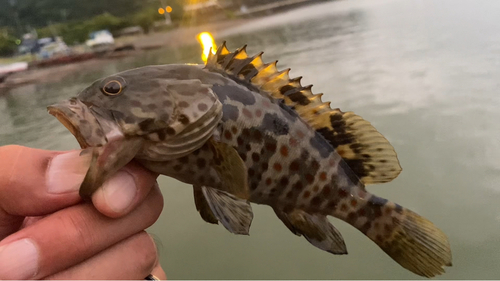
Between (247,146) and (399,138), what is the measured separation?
1.97 m

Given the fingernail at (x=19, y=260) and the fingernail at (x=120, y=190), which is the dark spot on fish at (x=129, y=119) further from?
the fingernail at (x=19, y=260)

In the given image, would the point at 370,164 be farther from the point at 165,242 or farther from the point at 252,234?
the point at 165,242

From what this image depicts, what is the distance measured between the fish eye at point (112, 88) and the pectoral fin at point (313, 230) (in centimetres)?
53

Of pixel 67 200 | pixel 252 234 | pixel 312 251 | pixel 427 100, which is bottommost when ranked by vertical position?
pixel 67 200

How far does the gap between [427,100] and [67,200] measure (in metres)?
2.85

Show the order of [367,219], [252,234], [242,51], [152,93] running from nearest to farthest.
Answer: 1. [152,93]
2. [242,51]
3. [367,219]
4. [252,234]

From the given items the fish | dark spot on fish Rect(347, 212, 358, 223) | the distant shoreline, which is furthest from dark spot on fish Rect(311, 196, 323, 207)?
the distant shoreline

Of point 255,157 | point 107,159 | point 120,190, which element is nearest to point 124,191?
point 120,190

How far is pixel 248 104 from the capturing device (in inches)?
33.8

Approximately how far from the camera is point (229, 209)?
34.4 inches

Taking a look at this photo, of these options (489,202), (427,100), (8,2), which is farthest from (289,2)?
(489,202)

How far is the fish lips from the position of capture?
0.70 metres

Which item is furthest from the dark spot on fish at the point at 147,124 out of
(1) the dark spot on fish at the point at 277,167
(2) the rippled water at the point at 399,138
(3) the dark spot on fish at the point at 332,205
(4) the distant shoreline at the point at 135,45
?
(4) the distant shoreline at the point at 135,45

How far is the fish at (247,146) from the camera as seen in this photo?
75cm
